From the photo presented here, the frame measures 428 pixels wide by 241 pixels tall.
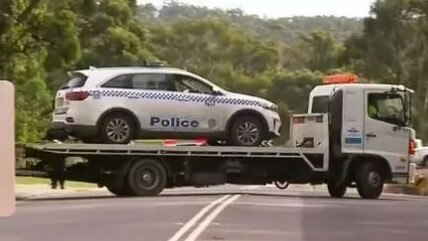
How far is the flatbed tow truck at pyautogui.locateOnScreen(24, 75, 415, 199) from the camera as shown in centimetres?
2300

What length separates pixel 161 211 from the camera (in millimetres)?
18891

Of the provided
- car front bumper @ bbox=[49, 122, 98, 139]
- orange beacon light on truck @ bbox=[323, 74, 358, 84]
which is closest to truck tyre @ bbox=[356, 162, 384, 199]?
orange beacon light on truck @ bbox=[323, 74, 358, 84]

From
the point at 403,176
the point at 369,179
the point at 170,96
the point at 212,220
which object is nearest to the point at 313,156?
the point at 369,179

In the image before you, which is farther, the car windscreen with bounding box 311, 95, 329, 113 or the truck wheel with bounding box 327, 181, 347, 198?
the truck wheel with bounding box 327, 181, 347, 198

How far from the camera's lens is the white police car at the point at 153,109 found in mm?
22219

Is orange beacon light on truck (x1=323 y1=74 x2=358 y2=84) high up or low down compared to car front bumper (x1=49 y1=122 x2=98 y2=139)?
up

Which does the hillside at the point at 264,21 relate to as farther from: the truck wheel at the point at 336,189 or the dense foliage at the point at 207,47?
the truck wheel at the point at 336,189

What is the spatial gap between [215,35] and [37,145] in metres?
55.2

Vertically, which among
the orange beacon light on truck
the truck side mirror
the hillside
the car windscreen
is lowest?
the car windscreen

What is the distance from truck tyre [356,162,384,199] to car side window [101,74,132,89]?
5712 millimetres

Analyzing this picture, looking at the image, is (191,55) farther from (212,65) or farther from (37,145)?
(37,145)

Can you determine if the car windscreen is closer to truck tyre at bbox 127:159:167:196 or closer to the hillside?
truck tyre at bbox 127:159:167:196

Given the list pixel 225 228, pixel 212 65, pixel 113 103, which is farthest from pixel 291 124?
pixel 212 65

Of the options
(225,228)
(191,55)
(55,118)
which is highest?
(191,55)
